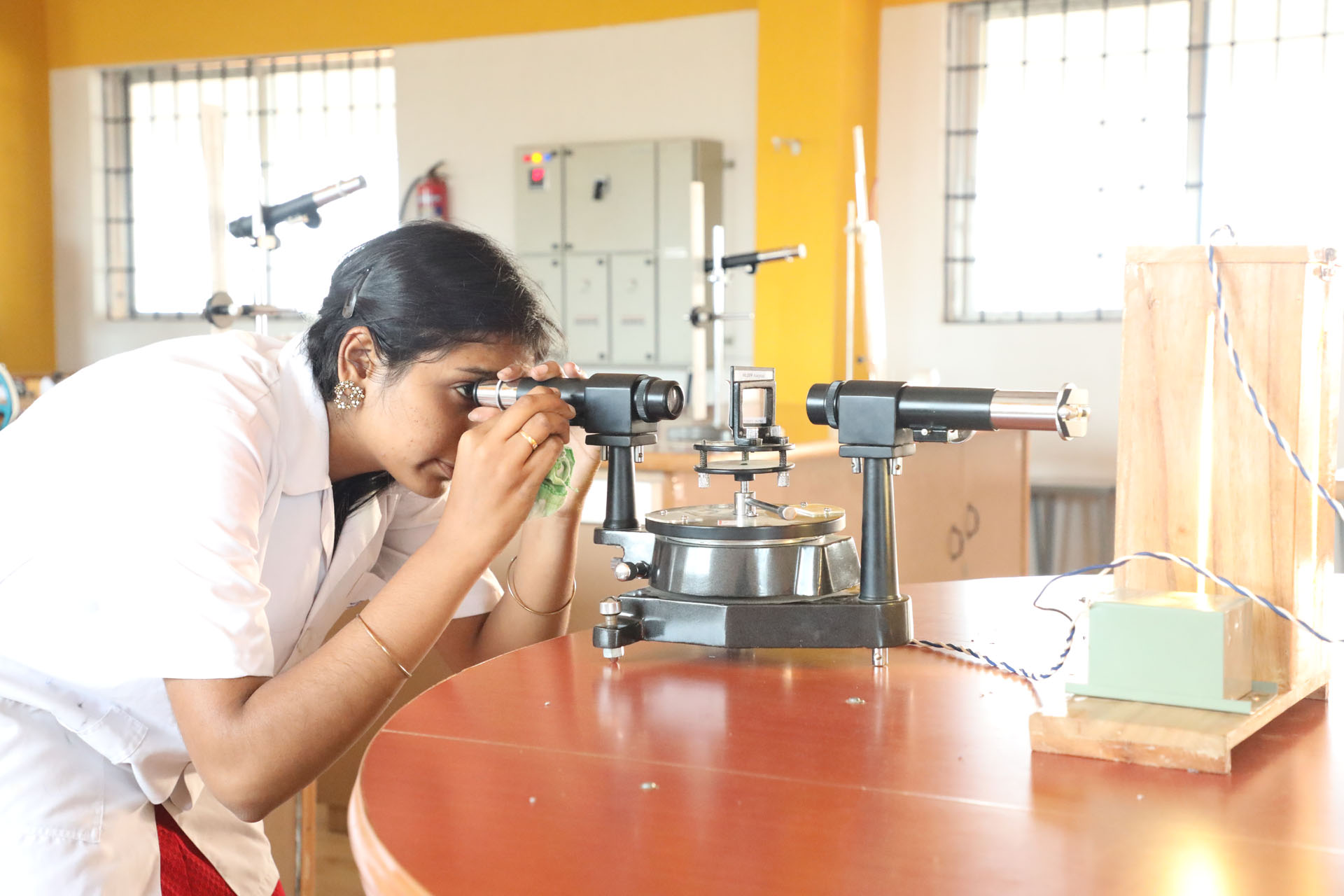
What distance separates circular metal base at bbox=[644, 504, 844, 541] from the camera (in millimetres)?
982

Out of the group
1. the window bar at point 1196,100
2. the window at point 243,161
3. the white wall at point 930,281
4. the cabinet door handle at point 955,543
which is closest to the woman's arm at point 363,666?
the cabinet door handle at point 955,543

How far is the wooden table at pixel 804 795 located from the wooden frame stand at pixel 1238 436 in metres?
0.09

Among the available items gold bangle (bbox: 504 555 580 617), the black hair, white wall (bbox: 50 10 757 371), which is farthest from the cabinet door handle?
the black hair

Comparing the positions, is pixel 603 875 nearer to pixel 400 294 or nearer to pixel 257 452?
pixel 257 452

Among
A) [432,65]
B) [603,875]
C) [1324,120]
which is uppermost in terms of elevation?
[432,65]

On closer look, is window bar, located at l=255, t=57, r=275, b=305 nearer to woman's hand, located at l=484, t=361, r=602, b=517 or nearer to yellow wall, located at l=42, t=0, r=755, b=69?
yellow wall, located at l=42, t=0, r=755, b=69

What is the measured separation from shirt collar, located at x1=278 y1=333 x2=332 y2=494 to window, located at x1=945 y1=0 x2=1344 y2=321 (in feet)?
13.6

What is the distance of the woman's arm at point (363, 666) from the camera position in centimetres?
89

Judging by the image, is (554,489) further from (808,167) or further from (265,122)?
(265,122)

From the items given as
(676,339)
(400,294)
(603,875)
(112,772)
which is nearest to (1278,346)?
(603,875)

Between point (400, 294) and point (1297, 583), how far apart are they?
31.1 inches

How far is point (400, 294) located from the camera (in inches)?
44.8

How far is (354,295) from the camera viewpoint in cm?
118

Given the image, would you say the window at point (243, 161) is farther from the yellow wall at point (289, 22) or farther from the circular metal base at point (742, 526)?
the circular metal base at point (742, 526)
